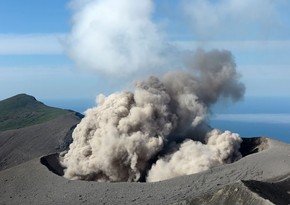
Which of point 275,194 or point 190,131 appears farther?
point 190,131

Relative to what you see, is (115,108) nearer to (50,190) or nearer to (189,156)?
(189,156)

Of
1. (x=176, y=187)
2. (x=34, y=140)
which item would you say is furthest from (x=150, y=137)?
(x=34, y=140)

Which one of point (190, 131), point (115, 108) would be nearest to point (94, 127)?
point (115, 108)

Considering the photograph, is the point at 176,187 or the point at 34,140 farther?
the point at 34,140

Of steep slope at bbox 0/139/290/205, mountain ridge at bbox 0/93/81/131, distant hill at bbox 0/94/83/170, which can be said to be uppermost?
mountain ridge at bbox 0/93/81/131

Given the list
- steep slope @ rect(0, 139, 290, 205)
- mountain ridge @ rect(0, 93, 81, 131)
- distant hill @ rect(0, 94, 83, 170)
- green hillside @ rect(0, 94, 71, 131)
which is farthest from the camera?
green hillside @ rect(0, 94, 71, 131)

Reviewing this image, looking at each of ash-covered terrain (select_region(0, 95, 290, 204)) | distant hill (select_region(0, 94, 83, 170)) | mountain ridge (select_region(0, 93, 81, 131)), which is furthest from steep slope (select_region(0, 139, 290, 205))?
mountain ridge (select_region(0, 93, 81, 131))

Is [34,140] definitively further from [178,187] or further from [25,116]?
[178,187]

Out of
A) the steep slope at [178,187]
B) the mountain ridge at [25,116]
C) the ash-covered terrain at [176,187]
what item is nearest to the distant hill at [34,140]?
the mountain ridge at [25,116]

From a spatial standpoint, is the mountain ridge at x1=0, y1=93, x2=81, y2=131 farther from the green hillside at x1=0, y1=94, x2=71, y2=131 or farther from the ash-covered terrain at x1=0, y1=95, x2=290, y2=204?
the ash-covered terrain at x1=0, y1=95, x2=290, y2=204

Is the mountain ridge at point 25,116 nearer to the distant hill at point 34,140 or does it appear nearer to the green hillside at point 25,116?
the green hillside at point 25,116

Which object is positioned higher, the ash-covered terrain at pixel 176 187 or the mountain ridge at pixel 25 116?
the mountain ridge at pixel 25 116
